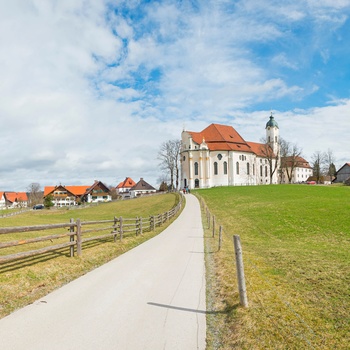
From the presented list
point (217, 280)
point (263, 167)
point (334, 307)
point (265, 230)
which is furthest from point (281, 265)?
point (263, 167)

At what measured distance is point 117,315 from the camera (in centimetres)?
A: 551

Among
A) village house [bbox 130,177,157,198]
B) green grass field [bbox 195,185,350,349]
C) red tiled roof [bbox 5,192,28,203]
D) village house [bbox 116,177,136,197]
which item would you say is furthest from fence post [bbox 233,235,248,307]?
red tiled roof [bbox 5,192,28,203]

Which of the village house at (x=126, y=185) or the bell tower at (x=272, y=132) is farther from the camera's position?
the village house at (x=126, y=185)

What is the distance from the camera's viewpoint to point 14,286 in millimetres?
7070

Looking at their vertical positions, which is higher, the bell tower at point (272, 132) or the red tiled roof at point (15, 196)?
the bell tower at point (272, 132)

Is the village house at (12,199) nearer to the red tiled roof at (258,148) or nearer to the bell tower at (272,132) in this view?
the red tiled roof at (258,148)

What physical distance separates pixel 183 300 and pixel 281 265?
4.49 meters

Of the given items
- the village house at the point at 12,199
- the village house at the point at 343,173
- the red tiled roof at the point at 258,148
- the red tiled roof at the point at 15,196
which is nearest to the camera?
the village house at the point at 343,173

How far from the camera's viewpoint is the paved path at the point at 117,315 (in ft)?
14.8

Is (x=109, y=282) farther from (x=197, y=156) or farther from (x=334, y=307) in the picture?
(x=197, y=156)

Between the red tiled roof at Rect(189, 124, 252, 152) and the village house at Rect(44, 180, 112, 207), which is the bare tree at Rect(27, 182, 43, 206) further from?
the red tiled roof at Rect(189, 124, 252, 152)

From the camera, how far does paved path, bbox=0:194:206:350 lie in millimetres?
4512

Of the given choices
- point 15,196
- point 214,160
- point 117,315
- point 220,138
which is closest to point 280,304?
point 117,315

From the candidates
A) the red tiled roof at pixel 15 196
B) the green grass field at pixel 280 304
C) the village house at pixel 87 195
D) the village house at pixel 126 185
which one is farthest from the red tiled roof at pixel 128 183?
the green grass field at pixel 280 304
